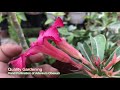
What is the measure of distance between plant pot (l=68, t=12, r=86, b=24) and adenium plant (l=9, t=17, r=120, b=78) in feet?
1.14

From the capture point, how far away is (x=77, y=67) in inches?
94.1

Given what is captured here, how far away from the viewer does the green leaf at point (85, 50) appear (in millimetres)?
2449

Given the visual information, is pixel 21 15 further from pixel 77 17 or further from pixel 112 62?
pixel 112 62

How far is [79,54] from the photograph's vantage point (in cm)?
229

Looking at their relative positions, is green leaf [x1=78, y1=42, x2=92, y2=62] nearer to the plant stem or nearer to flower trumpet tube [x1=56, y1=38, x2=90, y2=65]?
flower trumpet tube [x1=56, y1=38, x2=90, y2=65]

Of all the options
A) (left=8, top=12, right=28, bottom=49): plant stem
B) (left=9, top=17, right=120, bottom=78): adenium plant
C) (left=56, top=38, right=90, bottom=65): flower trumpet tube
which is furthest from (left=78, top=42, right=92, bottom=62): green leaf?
(left=8, top=12, right=28, bottom=49): plant stem

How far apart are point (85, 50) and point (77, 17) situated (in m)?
0.41

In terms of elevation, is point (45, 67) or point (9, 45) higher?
point (9, 45)

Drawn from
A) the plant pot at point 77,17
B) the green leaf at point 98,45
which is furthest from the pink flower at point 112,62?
the plant pot at point 77,17

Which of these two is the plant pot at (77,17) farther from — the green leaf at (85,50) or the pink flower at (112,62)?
the pink flower at (112,62)
